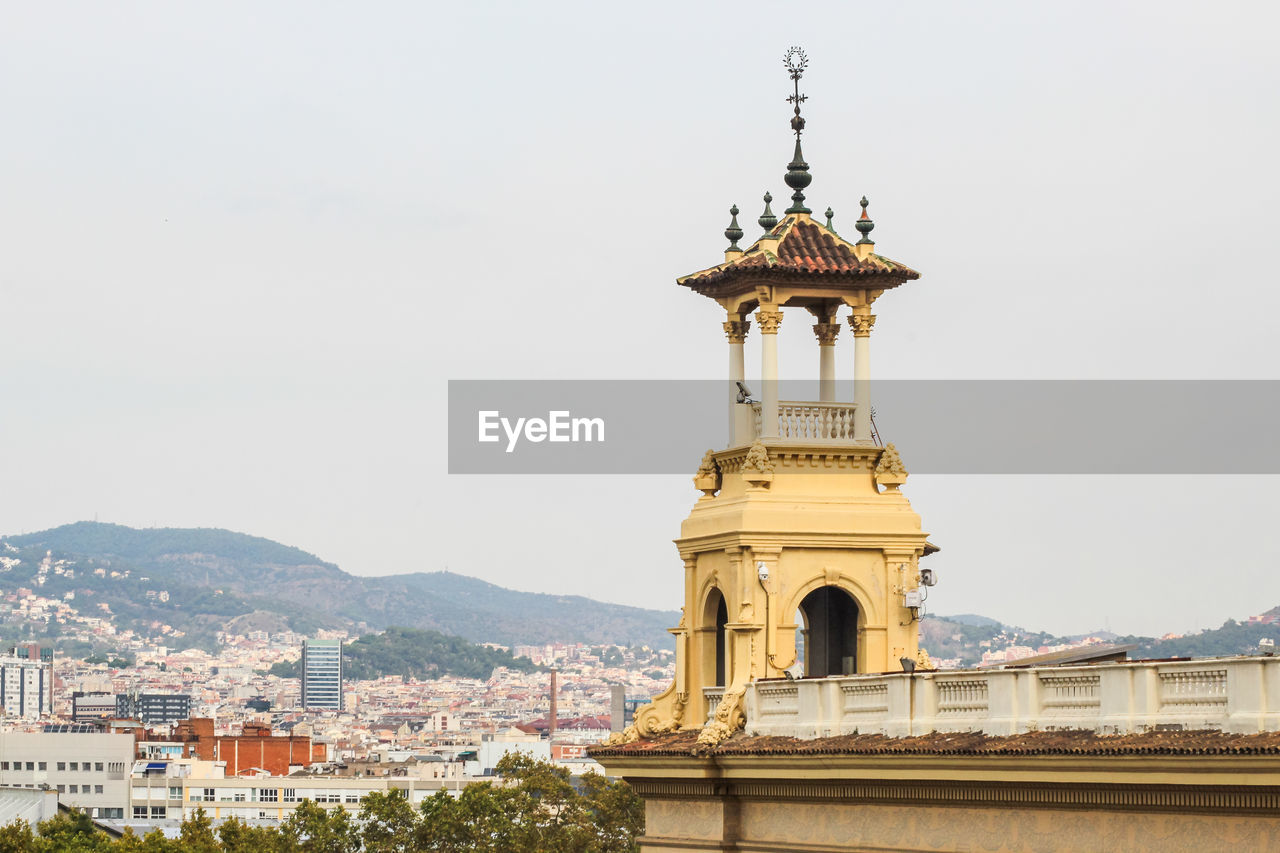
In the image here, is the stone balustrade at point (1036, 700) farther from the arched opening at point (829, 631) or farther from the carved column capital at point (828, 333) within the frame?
the carved column capital at point (828, 333)

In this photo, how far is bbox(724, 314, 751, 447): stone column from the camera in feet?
111

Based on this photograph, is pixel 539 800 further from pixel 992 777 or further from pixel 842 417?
pixel 992 777

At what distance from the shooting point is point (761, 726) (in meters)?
30.5

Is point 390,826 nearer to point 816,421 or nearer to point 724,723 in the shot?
point 816,421

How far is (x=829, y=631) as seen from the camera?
33.8 meters

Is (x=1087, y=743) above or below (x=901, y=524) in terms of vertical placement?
below

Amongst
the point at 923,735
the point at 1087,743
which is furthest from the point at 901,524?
the point at 1087,743

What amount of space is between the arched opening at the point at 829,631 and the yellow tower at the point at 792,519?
0.02m

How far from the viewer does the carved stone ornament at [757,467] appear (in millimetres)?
32375

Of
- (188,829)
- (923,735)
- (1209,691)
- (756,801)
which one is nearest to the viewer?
(1209,691)

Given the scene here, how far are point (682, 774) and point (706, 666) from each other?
2579 mm

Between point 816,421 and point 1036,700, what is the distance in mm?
9256

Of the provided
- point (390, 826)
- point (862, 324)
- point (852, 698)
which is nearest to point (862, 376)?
point (862, 324)

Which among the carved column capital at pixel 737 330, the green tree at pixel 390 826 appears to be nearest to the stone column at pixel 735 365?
the carved column capital at pixel 737 330
